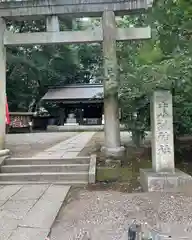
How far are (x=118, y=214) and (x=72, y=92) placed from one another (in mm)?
20760

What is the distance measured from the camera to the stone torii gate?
8.23m

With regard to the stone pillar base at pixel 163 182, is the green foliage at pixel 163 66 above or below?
above

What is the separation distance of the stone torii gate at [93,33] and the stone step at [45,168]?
1.03m

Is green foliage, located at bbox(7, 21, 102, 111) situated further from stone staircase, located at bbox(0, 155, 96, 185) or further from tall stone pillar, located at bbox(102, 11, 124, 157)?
stone staircase, located at bbox(0, 155, 96, 185)

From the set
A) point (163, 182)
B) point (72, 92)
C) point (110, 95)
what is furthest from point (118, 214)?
point (72, 92)

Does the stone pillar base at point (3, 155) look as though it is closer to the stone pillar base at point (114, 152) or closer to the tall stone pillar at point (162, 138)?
the stone pillar base at point (114, 152)

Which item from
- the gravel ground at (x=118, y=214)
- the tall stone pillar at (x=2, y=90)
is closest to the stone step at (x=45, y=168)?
the tall stone pillar at (x=2, y=90)

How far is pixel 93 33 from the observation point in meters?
8.40

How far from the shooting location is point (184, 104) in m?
7.54

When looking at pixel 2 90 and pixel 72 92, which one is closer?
pixel 2 90

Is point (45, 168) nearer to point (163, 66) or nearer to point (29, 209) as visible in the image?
point (29, 209)

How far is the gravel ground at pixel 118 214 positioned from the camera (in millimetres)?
4145

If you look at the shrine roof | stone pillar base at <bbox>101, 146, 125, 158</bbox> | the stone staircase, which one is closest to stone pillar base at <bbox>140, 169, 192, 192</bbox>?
the stone staircase

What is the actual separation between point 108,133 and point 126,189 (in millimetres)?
2149
